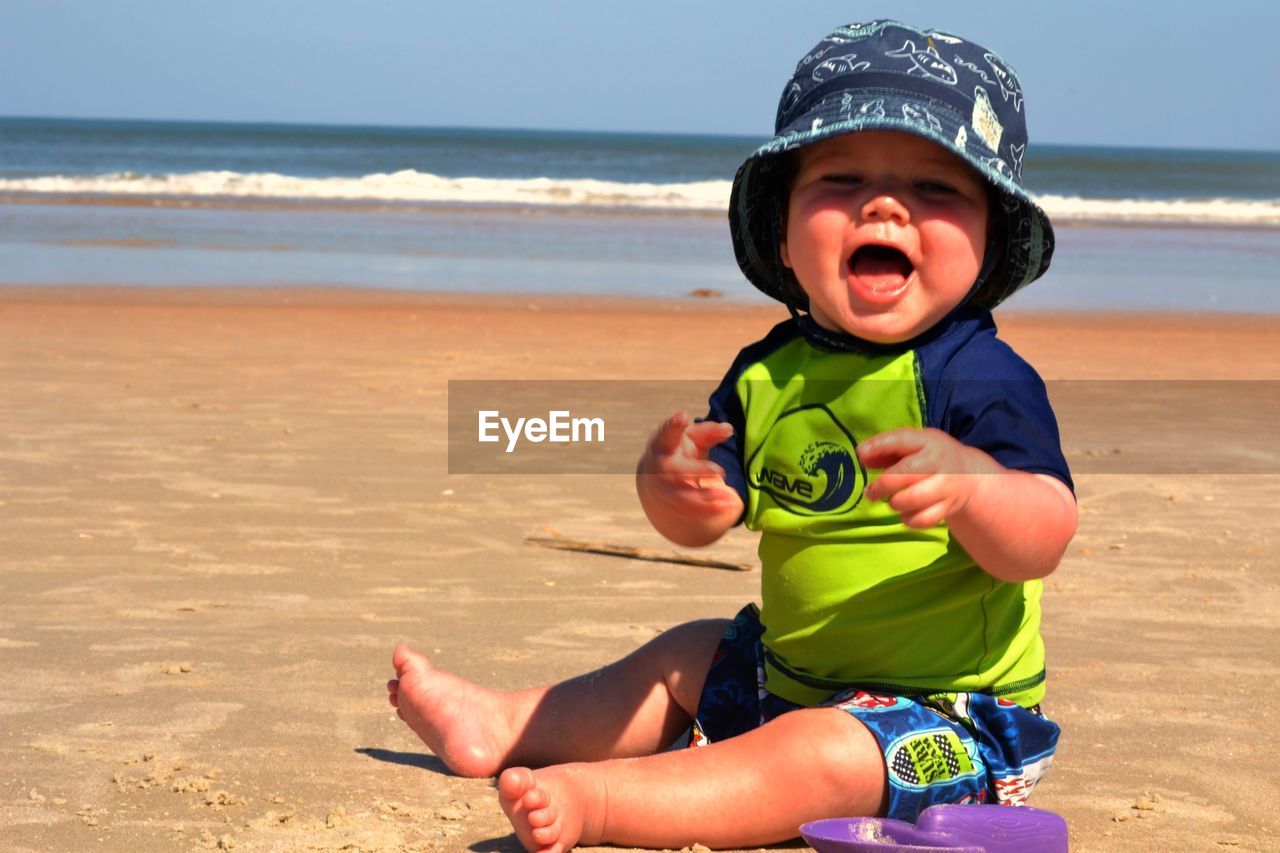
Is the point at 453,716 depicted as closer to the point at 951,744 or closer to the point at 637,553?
the point at 951,744

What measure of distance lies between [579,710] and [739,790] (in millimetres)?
527

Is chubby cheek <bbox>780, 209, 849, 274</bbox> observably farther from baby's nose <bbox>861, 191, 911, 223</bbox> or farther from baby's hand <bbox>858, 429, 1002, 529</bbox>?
baby's hand <bbox>858, 429, 1002, 529</bbox>

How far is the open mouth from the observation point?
242 cm

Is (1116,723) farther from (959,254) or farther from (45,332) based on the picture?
(45,332)

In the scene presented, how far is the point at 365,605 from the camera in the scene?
375 centimetres

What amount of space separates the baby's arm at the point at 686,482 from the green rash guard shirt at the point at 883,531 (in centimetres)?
10

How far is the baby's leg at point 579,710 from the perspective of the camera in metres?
2.74

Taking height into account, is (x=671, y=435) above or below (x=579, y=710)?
above

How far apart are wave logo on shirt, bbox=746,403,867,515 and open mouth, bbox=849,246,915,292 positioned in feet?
0.72

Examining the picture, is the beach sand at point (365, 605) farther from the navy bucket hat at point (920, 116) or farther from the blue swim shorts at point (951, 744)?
the navy bucket hat at point (920, 116)

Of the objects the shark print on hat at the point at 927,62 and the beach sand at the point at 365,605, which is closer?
the shark print on hat at the point at 927,62

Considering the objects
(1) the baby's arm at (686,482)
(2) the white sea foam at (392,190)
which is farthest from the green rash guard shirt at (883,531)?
(2) the white sea foam at (392,190)

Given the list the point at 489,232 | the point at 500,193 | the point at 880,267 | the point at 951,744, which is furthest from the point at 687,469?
the point at 500,193

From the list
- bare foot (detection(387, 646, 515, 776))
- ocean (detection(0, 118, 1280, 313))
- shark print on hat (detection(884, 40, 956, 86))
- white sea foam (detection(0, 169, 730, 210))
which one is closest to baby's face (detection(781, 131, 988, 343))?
Result: shark print on hat (detection(884, 40, 956, 86))
